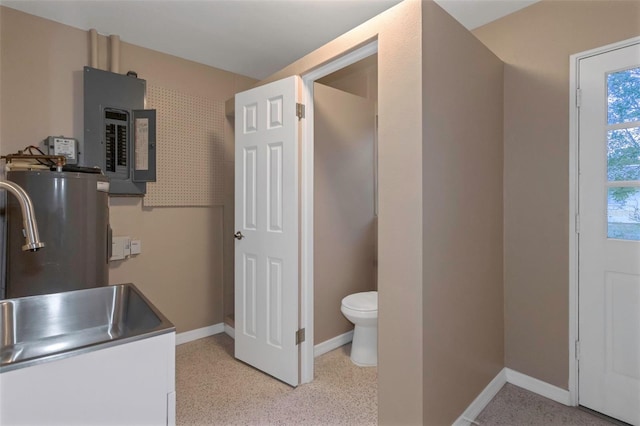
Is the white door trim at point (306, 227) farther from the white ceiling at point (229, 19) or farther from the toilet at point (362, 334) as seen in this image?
the white ceiling at point (229, 19)

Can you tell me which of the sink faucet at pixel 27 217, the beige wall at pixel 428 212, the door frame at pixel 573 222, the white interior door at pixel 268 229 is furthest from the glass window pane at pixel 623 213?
the sink faucet at pixel 27 217

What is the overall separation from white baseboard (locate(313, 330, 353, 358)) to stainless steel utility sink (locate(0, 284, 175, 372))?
5.53ft

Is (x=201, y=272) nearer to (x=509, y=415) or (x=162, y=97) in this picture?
(x=162, y=97)

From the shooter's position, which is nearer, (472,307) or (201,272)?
(472,307)

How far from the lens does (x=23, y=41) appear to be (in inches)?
87.0

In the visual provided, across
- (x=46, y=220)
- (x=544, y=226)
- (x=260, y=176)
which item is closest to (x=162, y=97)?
(x=260, y=176)

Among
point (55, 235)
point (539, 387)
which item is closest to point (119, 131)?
point (55, 235)

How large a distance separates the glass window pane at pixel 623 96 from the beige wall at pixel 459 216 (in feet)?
1.83

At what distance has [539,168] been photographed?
6.81 ft

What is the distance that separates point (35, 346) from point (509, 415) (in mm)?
2288

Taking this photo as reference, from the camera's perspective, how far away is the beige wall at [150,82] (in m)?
2.19

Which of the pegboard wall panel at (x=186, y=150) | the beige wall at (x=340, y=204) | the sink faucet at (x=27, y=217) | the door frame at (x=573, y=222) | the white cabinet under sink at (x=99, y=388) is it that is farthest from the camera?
the pegboard wall panel at (x=186, y=150)

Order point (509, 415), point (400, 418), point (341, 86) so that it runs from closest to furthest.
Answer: point (400, 418)
point (509, 415)
point (341, 86)

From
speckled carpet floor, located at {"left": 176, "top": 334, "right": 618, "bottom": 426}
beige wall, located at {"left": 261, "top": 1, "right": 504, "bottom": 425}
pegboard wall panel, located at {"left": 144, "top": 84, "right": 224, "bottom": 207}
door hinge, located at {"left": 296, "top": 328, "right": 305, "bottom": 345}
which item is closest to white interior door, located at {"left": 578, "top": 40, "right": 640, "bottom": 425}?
speckled carpet floor, located at {"left": 176, "top": 334, "right": 618, "bottom": 426}
